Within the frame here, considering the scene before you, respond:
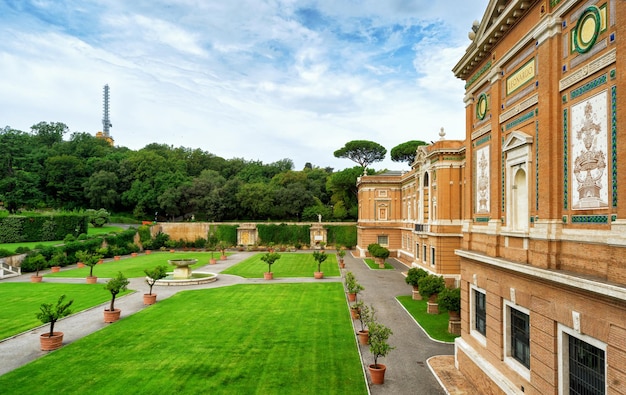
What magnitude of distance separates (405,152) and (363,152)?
9.00m

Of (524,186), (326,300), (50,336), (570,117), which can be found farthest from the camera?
(326,300)

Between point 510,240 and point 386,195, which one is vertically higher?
point 386,195

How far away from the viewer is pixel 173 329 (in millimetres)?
18562

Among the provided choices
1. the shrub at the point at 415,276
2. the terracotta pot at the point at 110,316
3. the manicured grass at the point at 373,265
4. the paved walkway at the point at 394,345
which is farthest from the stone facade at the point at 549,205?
the manicured grass at the point at 373,265

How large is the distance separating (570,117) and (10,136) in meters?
79.6

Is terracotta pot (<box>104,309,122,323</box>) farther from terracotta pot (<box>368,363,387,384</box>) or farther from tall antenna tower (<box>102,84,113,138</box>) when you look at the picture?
tall antenna tower (<box>102,84,113,138</box>)

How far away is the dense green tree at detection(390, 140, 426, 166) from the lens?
7269 centimetres

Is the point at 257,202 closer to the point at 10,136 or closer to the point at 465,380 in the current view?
the point at 10,136

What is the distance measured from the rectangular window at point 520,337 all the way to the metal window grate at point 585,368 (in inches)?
67.5

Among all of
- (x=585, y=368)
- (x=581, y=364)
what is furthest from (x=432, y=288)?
(x=585, y=368)

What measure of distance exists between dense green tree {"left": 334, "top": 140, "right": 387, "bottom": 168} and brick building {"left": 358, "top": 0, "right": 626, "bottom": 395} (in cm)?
6439

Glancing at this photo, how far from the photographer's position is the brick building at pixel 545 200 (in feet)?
23.7

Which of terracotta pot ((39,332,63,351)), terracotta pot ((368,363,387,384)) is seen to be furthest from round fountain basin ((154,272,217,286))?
terracotta pot ((368,363,387,384))

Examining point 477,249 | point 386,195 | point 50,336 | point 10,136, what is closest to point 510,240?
point 477,249
